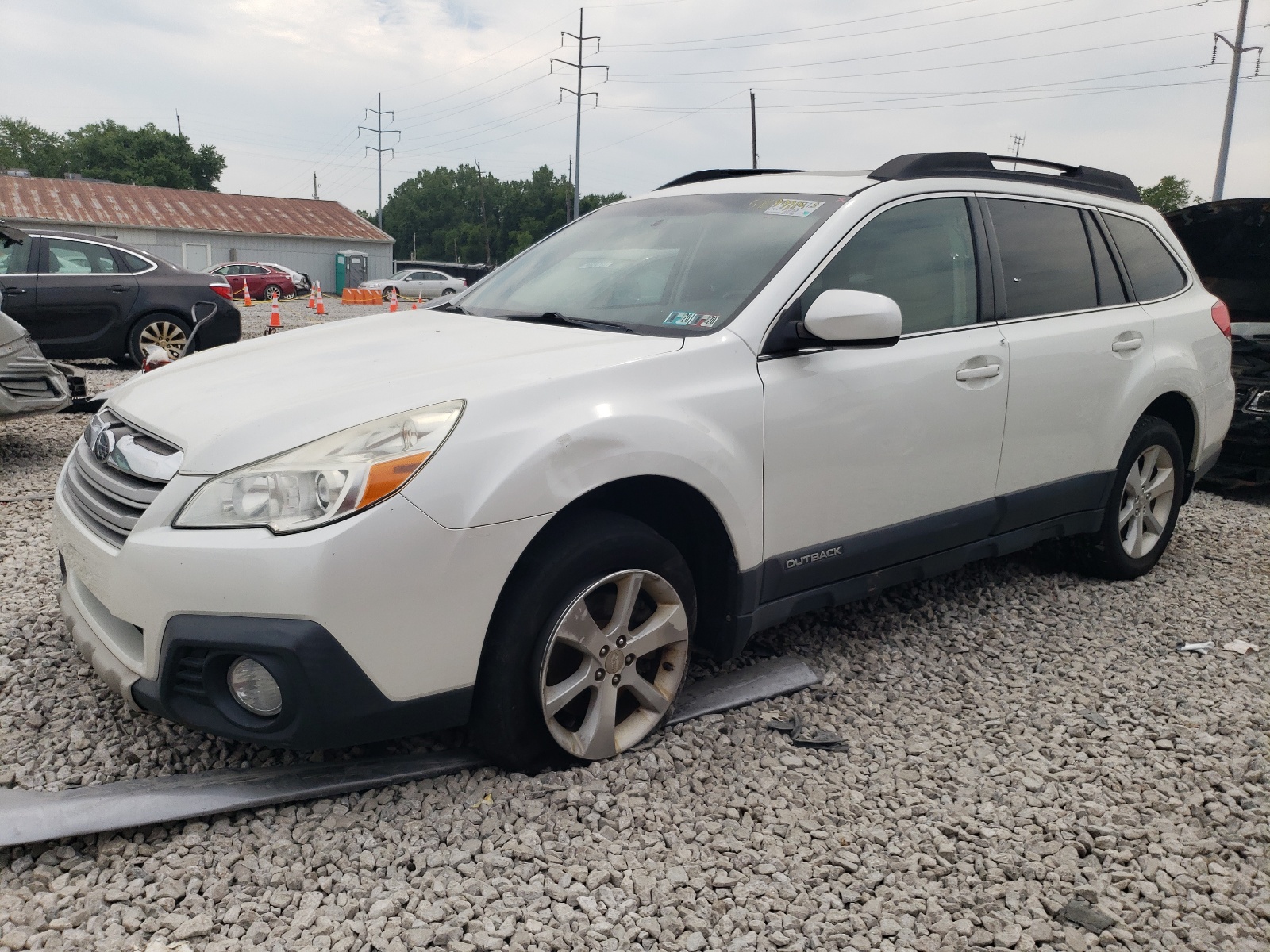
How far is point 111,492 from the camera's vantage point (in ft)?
8.63

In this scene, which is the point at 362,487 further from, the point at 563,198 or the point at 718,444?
the point at 563,198

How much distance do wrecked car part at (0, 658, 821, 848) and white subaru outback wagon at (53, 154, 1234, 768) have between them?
0.77ft

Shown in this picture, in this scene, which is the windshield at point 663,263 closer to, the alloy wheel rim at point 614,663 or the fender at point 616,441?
the fender at point 616,441

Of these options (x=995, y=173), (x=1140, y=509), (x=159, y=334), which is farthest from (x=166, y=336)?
(x=1140, y=509)

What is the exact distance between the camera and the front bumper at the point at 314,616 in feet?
7.36

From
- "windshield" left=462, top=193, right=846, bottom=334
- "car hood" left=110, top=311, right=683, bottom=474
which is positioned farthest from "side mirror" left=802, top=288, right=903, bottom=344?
"car hood" left=110, top=311, right=683, bottom=474

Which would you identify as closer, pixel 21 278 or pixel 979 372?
pixel 979 372

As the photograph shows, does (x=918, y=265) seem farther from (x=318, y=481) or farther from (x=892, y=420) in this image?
(x=318, y=481)

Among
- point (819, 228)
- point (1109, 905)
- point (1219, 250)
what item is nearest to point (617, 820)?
point (1109, 905)

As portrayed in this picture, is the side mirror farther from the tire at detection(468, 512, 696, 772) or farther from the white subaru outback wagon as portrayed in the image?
the tire at detection(468, 512, 696, 772)

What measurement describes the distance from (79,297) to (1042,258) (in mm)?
9296

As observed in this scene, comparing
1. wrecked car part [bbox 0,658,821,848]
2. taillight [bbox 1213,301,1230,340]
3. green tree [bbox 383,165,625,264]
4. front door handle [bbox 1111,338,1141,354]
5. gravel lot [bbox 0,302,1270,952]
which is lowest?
gravel lot [bbox 0,302,1270,952]

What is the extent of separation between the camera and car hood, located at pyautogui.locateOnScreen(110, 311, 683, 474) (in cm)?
242

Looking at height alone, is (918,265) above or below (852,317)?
above
